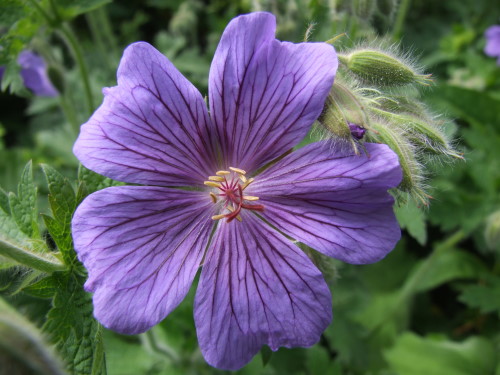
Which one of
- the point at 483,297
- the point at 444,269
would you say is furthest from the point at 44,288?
the point at 444,269

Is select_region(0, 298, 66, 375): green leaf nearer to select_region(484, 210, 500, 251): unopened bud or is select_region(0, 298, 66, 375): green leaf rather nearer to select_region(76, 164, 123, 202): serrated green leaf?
select_region(76, 164, 123, 202): serrated green leaf

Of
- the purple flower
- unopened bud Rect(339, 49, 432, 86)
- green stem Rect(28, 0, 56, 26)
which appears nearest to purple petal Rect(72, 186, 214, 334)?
the purple flower

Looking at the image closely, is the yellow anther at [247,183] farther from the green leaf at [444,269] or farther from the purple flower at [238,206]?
the green leaf at [444,269]

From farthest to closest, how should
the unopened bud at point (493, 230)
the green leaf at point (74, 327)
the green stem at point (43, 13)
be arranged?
the unopened bud at point (493, 230)
the green stem at point (43, 13)
the green leaf at point (74, 327)

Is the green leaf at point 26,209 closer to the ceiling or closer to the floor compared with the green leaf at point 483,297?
closer to the ceiling

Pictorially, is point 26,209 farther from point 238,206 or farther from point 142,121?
point 238,206

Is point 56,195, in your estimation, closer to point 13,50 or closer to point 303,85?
point 303,85

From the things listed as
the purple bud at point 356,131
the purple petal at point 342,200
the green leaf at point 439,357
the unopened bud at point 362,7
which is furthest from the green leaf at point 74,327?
the green leaf at point 439,357
